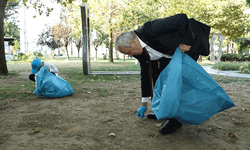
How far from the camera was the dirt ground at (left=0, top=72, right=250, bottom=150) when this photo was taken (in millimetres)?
2385

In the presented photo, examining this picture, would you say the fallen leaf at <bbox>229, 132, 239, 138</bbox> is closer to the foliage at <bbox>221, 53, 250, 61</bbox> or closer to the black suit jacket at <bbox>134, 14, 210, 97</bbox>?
the black suit jacket at <bbox>134, 14, 210, 97</bbox>

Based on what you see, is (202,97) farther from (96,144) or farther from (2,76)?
(2,76)

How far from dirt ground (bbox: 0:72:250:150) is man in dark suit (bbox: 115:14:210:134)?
332 mm

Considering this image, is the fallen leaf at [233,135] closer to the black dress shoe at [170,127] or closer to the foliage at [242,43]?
the black dress shoe at [170,127]

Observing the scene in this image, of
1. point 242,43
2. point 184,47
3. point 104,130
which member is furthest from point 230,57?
point 104,130

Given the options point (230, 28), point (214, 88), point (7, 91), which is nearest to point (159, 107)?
point (214, 88)

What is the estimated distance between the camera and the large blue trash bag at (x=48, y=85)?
480 cm

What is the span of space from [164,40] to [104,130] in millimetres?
1546

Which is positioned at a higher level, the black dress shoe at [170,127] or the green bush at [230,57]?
the green bush at [230,57]

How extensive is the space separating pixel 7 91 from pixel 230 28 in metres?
21.6

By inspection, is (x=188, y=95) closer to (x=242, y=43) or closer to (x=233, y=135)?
(x=233, y=135)

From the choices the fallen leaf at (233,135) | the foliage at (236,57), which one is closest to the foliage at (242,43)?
the foliage at (236,57)

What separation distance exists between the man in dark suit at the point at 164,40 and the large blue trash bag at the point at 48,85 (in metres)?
2.86

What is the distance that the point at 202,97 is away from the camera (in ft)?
7.59
